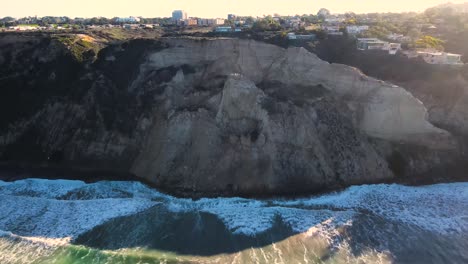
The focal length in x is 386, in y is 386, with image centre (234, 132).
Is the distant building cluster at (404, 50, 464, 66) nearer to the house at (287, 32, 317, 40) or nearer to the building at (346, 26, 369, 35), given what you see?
the house at (287, 32, 317, 40)

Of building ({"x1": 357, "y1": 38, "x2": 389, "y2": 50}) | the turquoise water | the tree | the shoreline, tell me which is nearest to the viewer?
the turquoise water

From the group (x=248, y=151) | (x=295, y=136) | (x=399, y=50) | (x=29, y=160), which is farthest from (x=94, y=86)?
(x=399, y=50)

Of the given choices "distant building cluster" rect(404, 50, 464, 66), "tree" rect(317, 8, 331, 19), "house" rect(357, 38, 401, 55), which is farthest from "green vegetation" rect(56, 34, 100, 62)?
"tree" rect(317, 8, 331, 19)

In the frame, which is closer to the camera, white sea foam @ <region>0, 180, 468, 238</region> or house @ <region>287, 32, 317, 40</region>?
white sea foam @ <region>0, 180, 468, 238</region>

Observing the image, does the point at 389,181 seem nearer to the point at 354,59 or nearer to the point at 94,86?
the point at 354,59

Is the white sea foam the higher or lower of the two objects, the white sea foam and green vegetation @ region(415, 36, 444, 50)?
the lower

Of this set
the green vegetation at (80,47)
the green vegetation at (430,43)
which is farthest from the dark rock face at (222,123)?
the green vegetation at (430,43)

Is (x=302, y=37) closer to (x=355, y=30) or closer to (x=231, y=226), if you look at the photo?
(x=355, y=30)

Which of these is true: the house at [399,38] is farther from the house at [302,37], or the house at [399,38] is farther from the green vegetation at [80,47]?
the green vegetation at [80,47]
